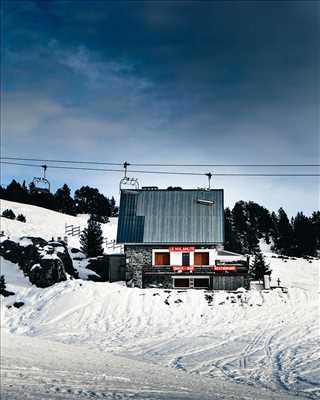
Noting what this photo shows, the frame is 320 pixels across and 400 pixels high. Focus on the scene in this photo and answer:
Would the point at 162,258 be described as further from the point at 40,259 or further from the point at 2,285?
the point at 2,285

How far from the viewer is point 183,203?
39.0m

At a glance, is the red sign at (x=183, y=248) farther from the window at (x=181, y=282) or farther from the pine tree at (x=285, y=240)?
the pine tree at (x=285, y=240)

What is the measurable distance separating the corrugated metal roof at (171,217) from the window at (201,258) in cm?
112

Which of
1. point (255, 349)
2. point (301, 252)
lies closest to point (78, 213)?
point (301, 252)

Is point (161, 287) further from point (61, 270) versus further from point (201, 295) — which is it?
point (61, 270)

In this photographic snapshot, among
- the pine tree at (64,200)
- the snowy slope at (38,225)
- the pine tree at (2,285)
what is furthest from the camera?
the pine tree at (64,200)

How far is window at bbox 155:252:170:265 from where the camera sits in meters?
35.8

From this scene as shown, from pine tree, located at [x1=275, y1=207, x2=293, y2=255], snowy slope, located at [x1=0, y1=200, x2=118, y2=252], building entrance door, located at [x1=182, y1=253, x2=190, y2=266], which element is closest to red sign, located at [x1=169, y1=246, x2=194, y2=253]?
building entrance door, located at [x1=182, y1=253, x2=190, y2=266]

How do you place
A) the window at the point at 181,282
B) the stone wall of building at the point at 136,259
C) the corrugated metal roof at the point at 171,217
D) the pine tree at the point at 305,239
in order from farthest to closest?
the pine tree at the point at 305,239
the corrugated metal roof at the point at 171,217
the stone wall of building at the point at 136,259
the window at the point at 181,282

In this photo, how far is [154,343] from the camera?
19.6 meters

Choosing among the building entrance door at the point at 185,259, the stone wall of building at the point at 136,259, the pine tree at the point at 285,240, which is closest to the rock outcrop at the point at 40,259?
the stone wall of building at the point at 136,259

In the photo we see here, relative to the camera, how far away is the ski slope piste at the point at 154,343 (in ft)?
35.0

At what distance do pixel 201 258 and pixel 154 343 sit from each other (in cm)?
1668

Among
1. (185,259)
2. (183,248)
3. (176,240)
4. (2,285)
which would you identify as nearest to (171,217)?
(176,240)
